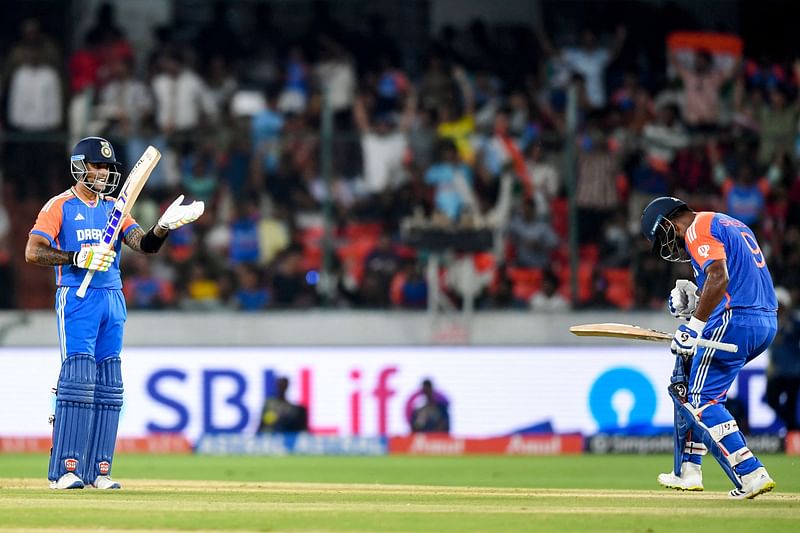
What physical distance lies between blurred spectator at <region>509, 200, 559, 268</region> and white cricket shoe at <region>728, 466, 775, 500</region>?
9.55 m

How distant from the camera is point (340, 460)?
55.2 ft

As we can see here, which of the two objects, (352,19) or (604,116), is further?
(352,19)

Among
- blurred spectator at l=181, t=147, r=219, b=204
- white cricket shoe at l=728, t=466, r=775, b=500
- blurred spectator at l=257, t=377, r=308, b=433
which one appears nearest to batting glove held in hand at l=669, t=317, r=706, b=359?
white cricket shoe at l=728, t=466, r=775, b=500

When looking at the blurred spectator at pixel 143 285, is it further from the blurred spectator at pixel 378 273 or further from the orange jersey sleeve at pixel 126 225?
the orange jersey sleeve at pixel 126 225

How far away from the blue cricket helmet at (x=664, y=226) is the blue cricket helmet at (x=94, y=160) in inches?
150

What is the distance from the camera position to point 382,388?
18188 mm

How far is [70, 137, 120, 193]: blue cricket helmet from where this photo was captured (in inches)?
412

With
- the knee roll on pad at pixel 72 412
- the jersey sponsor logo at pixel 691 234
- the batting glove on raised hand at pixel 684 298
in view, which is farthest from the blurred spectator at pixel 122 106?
the jersey sponsor logo at pixel 691 234

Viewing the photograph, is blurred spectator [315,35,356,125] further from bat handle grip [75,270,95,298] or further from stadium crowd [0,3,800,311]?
bat handle grip [75,270,95,298]

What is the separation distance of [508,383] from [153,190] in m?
5.51

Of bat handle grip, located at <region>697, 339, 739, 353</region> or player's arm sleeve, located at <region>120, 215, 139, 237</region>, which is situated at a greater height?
player's arm sleeve, located at <region>120, 215, 139, 237</region>

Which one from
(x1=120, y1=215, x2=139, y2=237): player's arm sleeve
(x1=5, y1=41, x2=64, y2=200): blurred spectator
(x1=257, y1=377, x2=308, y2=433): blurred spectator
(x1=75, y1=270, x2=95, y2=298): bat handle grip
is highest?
(x1=5, y1=41, x2=64, y2=200): blurred spectator

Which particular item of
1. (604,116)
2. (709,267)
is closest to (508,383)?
(604,116)

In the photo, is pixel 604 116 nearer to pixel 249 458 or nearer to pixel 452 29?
pixel 452 29
